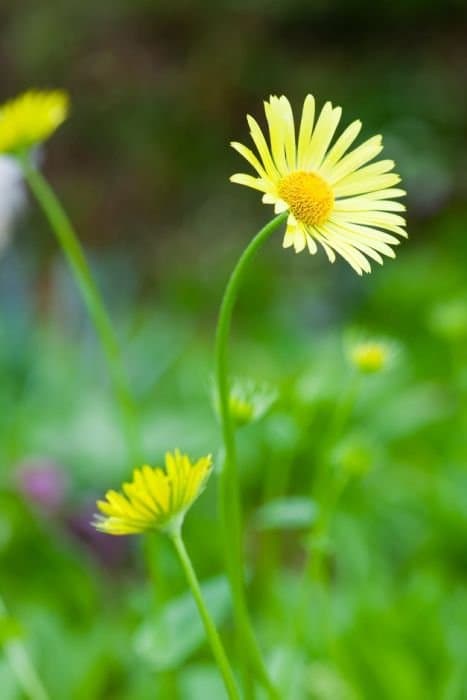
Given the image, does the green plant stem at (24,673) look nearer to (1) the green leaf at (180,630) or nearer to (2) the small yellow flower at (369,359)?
(1) the green leaf at (180,630)

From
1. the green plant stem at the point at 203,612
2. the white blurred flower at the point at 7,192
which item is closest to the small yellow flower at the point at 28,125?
the green plant stem at the point at 203,612

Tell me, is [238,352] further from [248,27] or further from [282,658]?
[248,27]

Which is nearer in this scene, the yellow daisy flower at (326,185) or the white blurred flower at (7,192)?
the yellow daisy flower at (326,185)

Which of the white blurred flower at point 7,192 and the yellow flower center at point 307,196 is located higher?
the white blurred flower at point 7,192

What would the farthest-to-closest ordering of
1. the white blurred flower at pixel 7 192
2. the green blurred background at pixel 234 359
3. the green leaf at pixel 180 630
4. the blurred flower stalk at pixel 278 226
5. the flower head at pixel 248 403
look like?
the white blurred flower at pixel 7 192, the green blurred background at pixel 234 359, the green leaf at pixel 180 630, the flower head at pixel 248 403, the blurred flower stalk at pixel 278 226

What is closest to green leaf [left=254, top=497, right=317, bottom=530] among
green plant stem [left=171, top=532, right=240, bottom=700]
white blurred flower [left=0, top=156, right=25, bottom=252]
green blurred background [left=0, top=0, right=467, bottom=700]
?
green blurred background [left=0, top=0, right=467, bottom=700]

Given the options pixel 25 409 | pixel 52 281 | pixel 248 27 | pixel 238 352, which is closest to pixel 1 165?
pixel 25 409

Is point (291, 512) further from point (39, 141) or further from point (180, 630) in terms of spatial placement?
point (39, 141)
